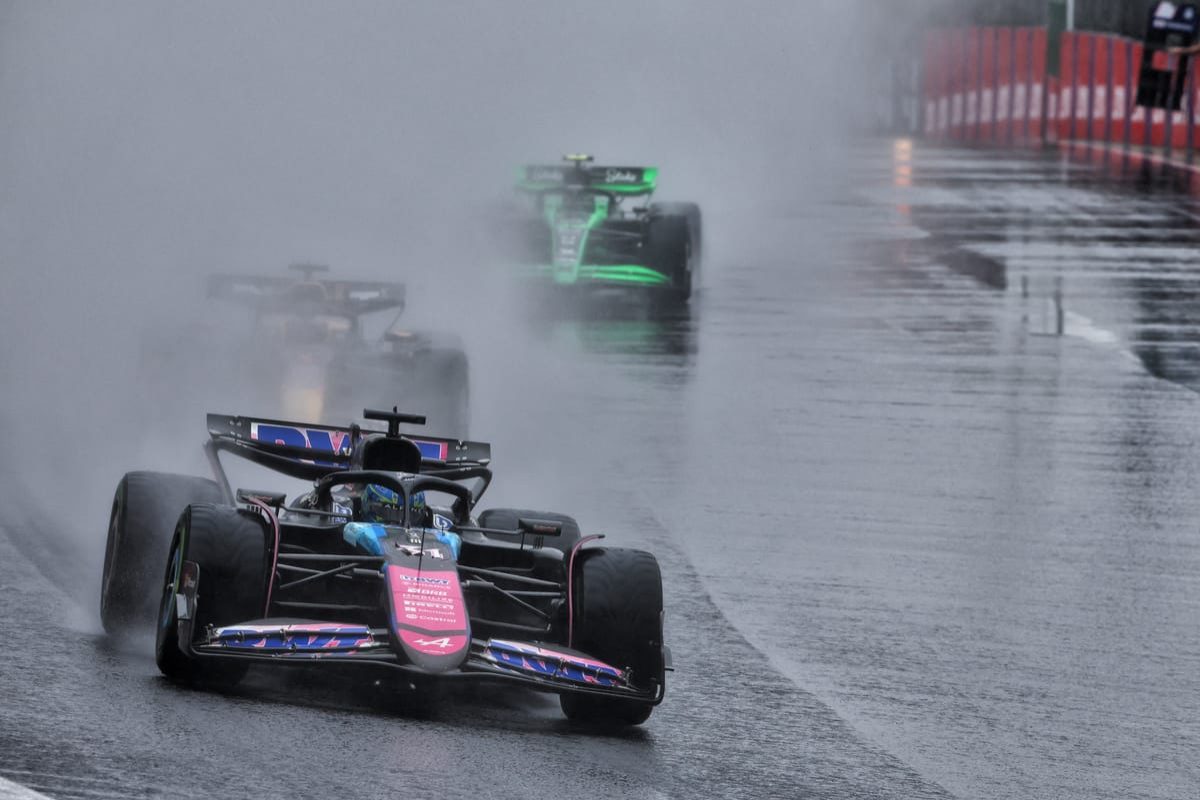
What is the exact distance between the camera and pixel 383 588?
7.54 m

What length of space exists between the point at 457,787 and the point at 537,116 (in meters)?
26.3

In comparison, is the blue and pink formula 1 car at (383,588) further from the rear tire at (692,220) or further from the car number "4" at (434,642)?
the rear tire at (692,220)

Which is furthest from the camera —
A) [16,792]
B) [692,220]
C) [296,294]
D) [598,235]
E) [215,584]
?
[692,220]

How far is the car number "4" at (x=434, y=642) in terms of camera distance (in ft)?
23.5

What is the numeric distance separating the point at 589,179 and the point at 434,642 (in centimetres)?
1499

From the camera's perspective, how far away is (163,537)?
820 centimetres

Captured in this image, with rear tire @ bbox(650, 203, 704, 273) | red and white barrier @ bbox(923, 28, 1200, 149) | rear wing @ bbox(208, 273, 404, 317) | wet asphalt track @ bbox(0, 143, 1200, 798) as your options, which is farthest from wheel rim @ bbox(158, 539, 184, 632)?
red and white barrier @ bbox(923, 28, 1200, 149)

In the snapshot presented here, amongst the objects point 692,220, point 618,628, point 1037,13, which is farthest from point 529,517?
point 1037,13

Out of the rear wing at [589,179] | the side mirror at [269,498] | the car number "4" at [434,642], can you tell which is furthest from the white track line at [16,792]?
the rear wing at [589,179]

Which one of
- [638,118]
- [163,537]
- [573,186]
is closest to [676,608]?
[163,537]

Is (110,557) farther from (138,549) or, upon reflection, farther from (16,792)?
(16,792)

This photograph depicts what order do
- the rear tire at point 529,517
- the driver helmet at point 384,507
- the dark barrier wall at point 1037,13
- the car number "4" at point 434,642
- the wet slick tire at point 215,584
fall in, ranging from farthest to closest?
the dark barrier wall at point 1037,13, the rear tire at point 529,517, the driver helmet at point 384,507, the wet slick tire at point 215,584, the car number "4" at point 434,642

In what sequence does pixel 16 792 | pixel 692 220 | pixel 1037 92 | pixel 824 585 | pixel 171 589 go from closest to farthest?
pixel 16 792 < pixel 171 589 < pixel 824 585 < pixel 692 220 < pixel 1037 92

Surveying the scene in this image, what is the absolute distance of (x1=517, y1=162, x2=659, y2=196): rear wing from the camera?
21594 mm
